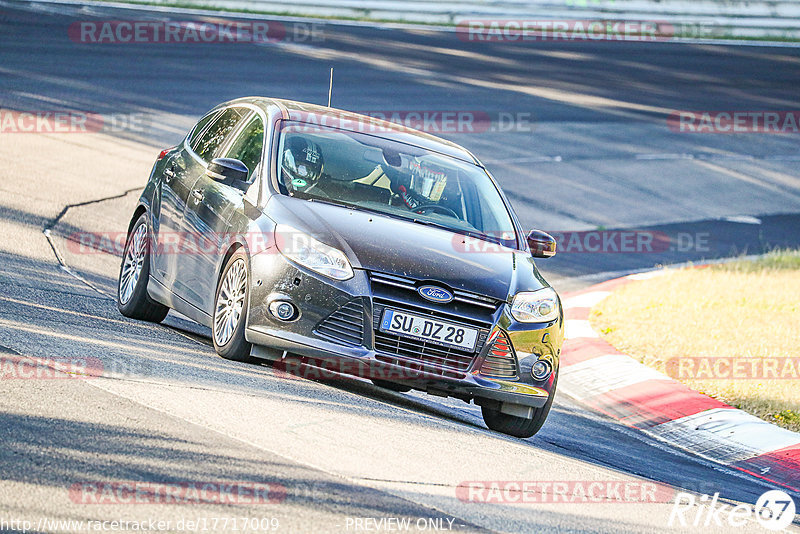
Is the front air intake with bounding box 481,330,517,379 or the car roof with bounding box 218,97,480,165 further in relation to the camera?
the car roof with bounding box 218,97,480,165

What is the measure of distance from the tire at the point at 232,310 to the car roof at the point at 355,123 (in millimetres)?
1380

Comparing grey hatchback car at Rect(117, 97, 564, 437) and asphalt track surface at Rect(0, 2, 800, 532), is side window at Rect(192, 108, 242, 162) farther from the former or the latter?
asphalt track surface at Rect(0, 2, 800, 532)

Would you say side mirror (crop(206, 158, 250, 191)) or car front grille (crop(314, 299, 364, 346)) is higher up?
side mirror (crop(206, 158, 250, 191))

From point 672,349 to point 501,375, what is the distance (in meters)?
3.96

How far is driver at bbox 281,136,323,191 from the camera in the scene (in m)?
7.92

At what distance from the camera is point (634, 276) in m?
14.3

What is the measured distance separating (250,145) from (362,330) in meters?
1.98

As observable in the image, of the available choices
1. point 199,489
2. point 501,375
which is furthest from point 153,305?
point 199,489

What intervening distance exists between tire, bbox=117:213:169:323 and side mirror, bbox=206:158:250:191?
1.19m

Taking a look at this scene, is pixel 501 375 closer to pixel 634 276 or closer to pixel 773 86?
pixel 634 276

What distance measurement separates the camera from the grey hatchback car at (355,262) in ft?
23.2

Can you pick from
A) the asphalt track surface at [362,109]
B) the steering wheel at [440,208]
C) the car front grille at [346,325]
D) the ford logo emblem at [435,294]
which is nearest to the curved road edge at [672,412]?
the asphalt track surface at [362,109]

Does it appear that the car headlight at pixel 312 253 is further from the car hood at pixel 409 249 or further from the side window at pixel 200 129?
the side window at pixel 200 129

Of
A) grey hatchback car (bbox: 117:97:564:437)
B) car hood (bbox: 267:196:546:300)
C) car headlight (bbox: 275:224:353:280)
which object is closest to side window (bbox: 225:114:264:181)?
grey hatchback car (bbox: 117:97:564:437)
